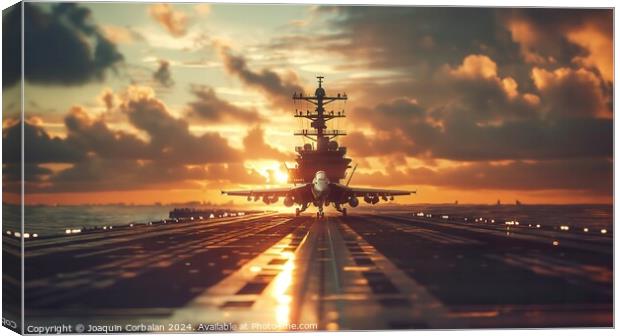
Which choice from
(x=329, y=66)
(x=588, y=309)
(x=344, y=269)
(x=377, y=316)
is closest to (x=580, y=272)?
(x=588, y=309)

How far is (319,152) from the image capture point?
313ft

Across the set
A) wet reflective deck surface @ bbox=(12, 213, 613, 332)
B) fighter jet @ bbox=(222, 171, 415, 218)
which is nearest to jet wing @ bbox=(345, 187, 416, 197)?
fighter jet @ bbox=(222, 171, 415, 218)

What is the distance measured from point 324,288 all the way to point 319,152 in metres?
69.9

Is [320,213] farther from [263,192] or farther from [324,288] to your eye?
[324,288]

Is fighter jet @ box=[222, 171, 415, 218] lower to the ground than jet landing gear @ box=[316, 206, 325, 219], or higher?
higher

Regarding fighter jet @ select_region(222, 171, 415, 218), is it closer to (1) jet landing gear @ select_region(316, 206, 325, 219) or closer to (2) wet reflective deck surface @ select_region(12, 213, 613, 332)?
(1) jet landing gear @ select_region(316, 206, 325, 219)

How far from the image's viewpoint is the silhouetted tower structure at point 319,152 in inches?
3639

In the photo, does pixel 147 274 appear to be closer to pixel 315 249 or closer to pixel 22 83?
pixel 22 83

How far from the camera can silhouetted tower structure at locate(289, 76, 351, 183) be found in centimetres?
9244

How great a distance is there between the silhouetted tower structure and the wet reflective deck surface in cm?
5374

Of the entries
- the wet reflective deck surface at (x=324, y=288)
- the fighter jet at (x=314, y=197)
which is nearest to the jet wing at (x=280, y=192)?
the fighter jet at (x=314, y=197)

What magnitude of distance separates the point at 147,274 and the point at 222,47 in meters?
10.7

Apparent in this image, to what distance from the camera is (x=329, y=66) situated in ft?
107

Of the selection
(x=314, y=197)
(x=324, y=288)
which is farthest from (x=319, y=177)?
(x=324, y=288)
